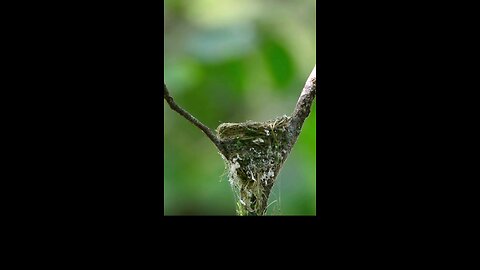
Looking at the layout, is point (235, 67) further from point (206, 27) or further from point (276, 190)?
point (276, 190)

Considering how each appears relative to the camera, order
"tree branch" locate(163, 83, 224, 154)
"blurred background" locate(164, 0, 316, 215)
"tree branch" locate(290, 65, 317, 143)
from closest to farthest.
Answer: "tree branch" locate(163, 83, 224, 154) → "tree branch" locate(290, 65, 317, 143) → "blurred background" locate(164, 0, 316, 215)

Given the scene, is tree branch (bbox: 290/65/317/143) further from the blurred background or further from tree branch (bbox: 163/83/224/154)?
the blurred background

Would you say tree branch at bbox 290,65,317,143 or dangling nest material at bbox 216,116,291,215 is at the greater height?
tree branch at bbox 290,65,317,143

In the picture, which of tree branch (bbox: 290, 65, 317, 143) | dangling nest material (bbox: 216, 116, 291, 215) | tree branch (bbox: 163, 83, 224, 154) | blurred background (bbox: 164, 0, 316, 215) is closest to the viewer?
tree branch (bbox: 163, 83, 224, 154)

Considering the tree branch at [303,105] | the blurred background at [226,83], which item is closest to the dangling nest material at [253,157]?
the tree branch at [303,105]

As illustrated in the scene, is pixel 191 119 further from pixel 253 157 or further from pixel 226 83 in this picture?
pixel 226 83

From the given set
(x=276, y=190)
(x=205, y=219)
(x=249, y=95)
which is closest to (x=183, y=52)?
(x=249, y=95)

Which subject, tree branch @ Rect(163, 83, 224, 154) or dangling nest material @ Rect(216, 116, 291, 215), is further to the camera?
dangling nest material @ Rect(216, 116, 291, 215)

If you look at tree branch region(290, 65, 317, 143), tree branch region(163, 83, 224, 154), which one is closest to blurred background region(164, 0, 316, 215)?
A: tree branch region(290, 65, 317, 143)
